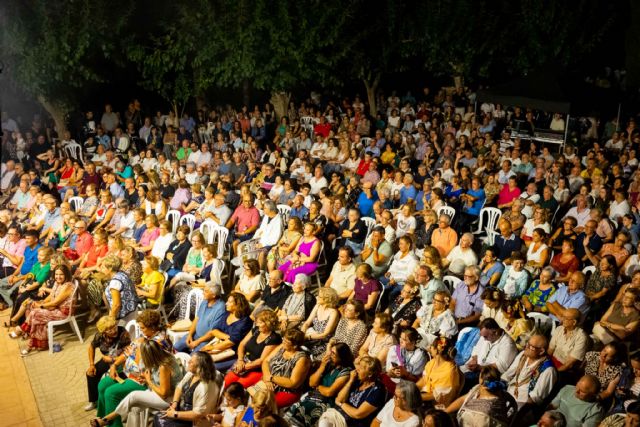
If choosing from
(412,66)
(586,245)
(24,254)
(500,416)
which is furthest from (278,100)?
(500,416)

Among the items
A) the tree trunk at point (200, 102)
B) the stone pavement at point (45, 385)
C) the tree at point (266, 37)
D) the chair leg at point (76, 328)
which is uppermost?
the tree at point (266, 37)

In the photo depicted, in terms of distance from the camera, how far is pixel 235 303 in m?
5.26

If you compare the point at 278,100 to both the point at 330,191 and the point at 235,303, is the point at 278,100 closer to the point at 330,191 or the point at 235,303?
the point at 330,191

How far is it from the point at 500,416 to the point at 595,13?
13.3 metres

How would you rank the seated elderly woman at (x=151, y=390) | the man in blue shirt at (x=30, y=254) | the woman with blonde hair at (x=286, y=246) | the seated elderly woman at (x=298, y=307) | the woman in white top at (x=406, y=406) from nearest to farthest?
the woman in white top at (x=406, y=406)
the seated elderly woman at (x=151, y=390)
the seated elderly woman at (x=298, y=307)
the woman with blonde hair at (x=286, y=246)
the man in blue shirt at (x=30, y=254)

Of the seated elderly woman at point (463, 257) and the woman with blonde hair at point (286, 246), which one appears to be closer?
the seated elderly woman at point (463, 257)

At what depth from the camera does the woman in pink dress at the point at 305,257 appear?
6.73 metres

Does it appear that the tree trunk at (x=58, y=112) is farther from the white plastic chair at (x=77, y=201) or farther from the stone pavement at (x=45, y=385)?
the stone pavement at (x=45, y=385)

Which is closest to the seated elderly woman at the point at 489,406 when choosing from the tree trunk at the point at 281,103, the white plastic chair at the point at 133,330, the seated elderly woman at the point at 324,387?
the seated elderly woman at the point at 324,387

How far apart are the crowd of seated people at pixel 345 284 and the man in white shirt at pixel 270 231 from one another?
0.03m

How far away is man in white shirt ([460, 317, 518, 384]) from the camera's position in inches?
182

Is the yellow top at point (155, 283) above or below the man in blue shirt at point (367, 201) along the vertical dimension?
below

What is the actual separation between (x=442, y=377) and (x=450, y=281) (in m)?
1.84

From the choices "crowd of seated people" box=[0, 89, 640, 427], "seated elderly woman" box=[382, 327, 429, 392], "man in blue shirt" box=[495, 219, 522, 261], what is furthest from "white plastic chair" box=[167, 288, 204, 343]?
"man in blue shirt" box=[495, 219, 522, 261]
